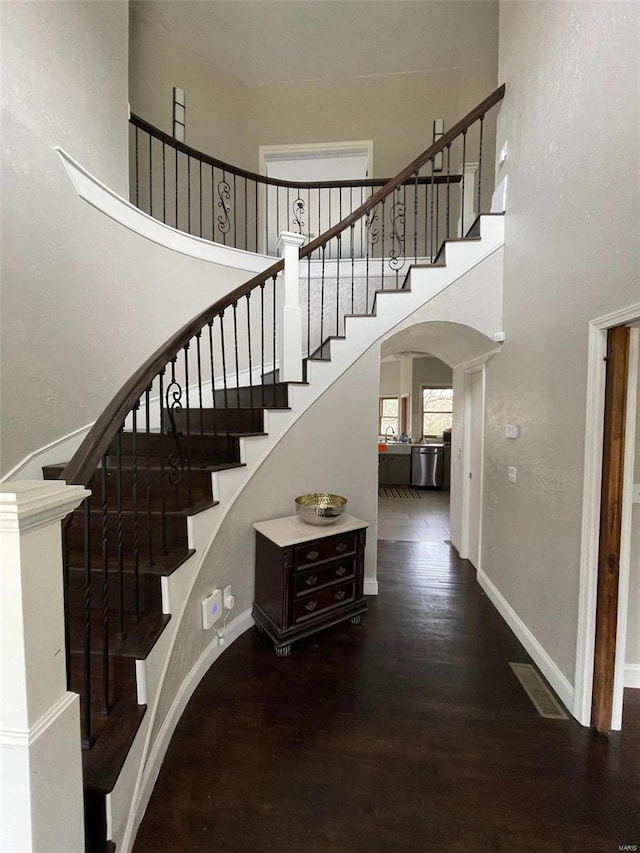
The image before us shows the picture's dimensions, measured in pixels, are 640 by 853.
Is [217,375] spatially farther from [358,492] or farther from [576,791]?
[576,791]

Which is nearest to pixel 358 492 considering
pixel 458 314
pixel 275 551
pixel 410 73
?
pixel 275 551

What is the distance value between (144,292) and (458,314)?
2472mm

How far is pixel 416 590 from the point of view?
9.66 ft

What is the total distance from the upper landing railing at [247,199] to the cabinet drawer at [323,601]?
9.99 ft

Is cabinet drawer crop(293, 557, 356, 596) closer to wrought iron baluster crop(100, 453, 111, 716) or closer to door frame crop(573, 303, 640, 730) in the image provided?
wrought iron baluster crop(100, 453, 111, 716)

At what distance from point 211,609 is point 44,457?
1.35 meters

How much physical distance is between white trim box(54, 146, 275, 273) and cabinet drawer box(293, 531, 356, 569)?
105 inches

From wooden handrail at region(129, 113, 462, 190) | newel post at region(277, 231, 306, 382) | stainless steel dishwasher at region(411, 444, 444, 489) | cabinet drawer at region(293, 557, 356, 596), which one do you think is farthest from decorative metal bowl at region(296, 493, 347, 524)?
stainless steel dishwasher at region(411, 444, 444, 489)

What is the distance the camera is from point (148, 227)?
282 cm

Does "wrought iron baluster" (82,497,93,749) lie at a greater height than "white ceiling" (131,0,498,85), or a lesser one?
lesser

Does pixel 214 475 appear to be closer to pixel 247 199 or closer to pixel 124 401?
pixel 124 401

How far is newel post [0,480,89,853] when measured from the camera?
2.40ft

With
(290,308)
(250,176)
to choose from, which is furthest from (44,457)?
(250,176)

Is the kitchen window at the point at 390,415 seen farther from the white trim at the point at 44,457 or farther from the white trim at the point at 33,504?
the white trim at the point at 33,504
